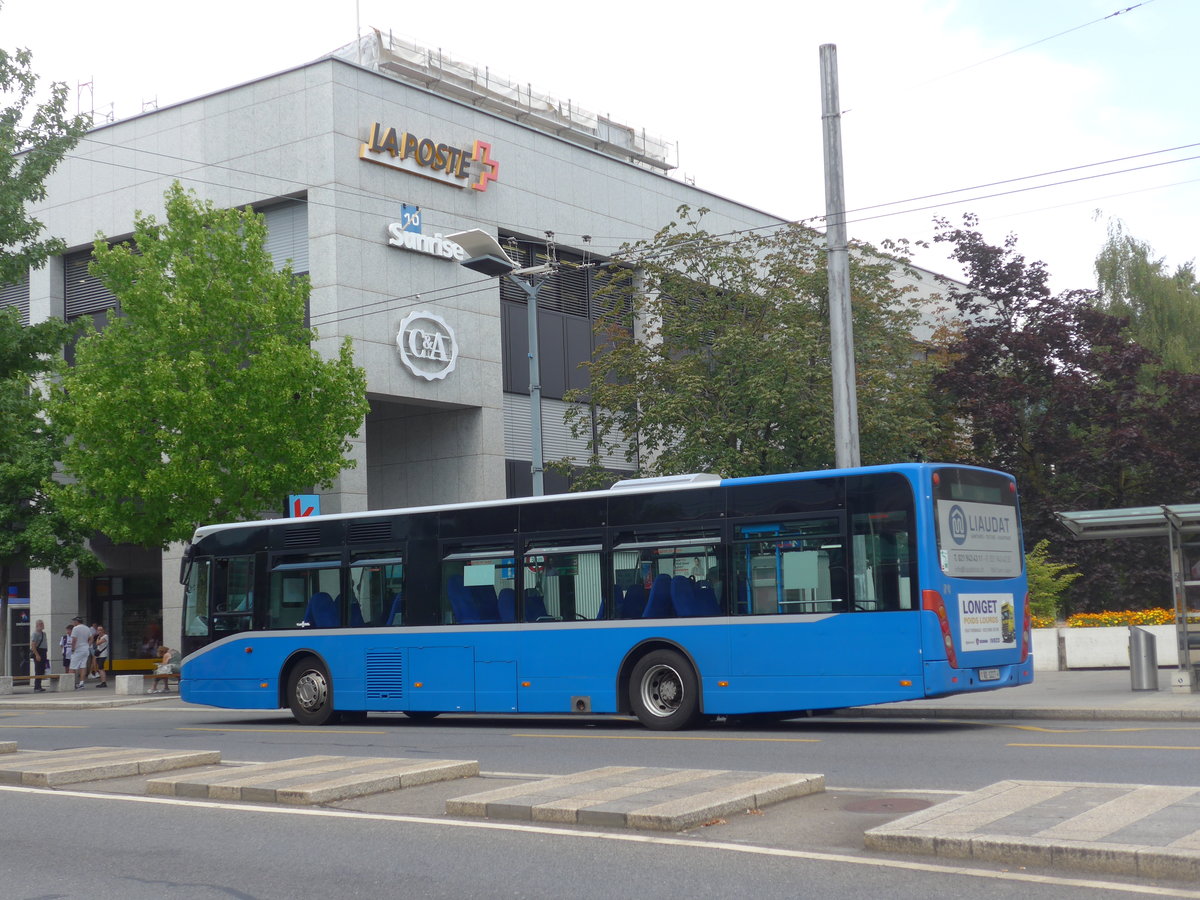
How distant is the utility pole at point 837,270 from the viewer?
19.0 metres

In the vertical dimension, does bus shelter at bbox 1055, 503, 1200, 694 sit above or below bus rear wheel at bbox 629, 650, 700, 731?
Answer: above

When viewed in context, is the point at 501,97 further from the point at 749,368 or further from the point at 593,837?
the point at 593,837

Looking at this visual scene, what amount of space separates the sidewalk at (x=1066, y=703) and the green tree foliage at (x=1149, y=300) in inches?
799

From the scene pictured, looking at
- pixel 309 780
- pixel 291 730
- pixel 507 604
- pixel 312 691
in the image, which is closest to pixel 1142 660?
pixel 507 604

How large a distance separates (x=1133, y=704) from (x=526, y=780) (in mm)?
8760

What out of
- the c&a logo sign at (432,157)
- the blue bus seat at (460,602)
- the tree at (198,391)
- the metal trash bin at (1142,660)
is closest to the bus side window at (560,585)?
the blue bus seat at (460,602)

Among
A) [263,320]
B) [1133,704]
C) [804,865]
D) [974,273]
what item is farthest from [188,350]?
[804,865]

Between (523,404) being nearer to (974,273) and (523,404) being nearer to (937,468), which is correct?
(974,273)

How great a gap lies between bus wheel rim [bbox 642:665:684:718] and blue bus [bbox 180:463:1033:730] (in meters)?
0.02

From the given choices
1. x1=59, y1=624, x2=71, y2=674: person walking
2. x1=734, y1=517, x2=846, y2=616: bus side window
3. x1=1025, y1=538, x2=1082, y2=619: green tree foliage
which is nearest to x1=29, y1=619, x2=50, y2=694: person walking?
x1=59, y1=624, x2=71, y2=674: person walking

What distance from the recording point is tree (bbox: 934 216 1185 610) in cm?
2950

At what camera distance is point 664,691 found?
15.8 metres

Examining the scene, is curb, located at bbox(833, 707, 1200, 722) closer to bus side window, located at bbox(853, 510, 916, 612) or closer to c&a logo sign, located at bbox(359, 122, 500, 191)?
bus side window, located at bbox(853, 510, 916, 612)

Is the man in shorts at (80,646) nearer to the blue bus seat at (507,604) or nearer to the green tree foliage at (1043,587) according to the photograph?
the blue bus seat at (507,604)
